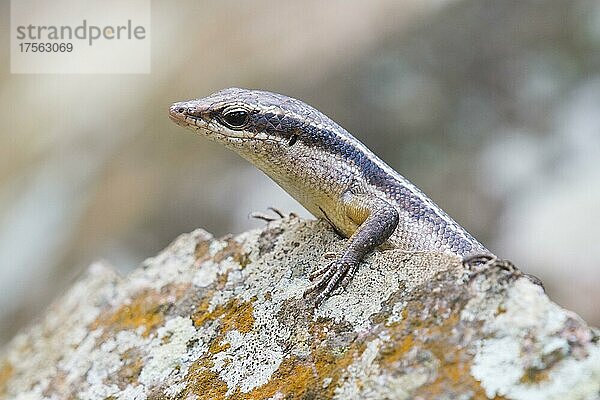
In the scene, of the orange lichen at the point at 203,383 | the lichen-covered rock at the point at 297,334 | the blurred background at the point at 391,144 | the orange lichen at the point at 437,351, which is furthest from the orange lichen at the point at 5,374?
the orange lichen at the point at 437,351

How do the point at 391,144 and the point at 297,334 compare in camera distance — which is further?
the point at 391,144

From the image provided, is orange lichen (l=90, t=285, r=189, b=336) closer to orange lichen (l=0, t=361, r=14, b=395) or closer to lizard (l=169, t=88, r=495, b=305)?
orange lichen (l=0, t=361, r=14, b=395)

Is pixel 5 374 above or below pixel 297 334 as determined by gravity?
below

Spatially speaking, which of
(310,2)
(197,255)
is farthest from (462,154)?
(197,255)

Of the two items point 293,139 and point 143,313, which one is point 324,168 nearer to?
point 293,139

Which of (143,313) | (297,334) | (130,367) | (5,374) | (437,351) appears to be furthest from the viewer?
(5,374)

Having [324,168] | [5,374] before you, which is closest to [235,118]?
[324,168]

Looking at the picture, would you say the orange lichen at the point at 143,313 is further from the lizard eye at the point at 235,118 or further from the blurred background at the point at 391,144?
the blurred background at the point at 391,144

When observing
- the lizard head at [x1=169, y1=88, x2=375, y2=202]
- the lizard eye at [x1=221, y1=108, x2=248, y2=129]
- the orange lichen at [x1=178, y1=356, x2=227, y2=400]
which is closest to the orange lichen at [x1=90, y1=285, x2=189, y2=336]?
the orange lichen at [x1=178, y1=356, x2=227, y2=400]
